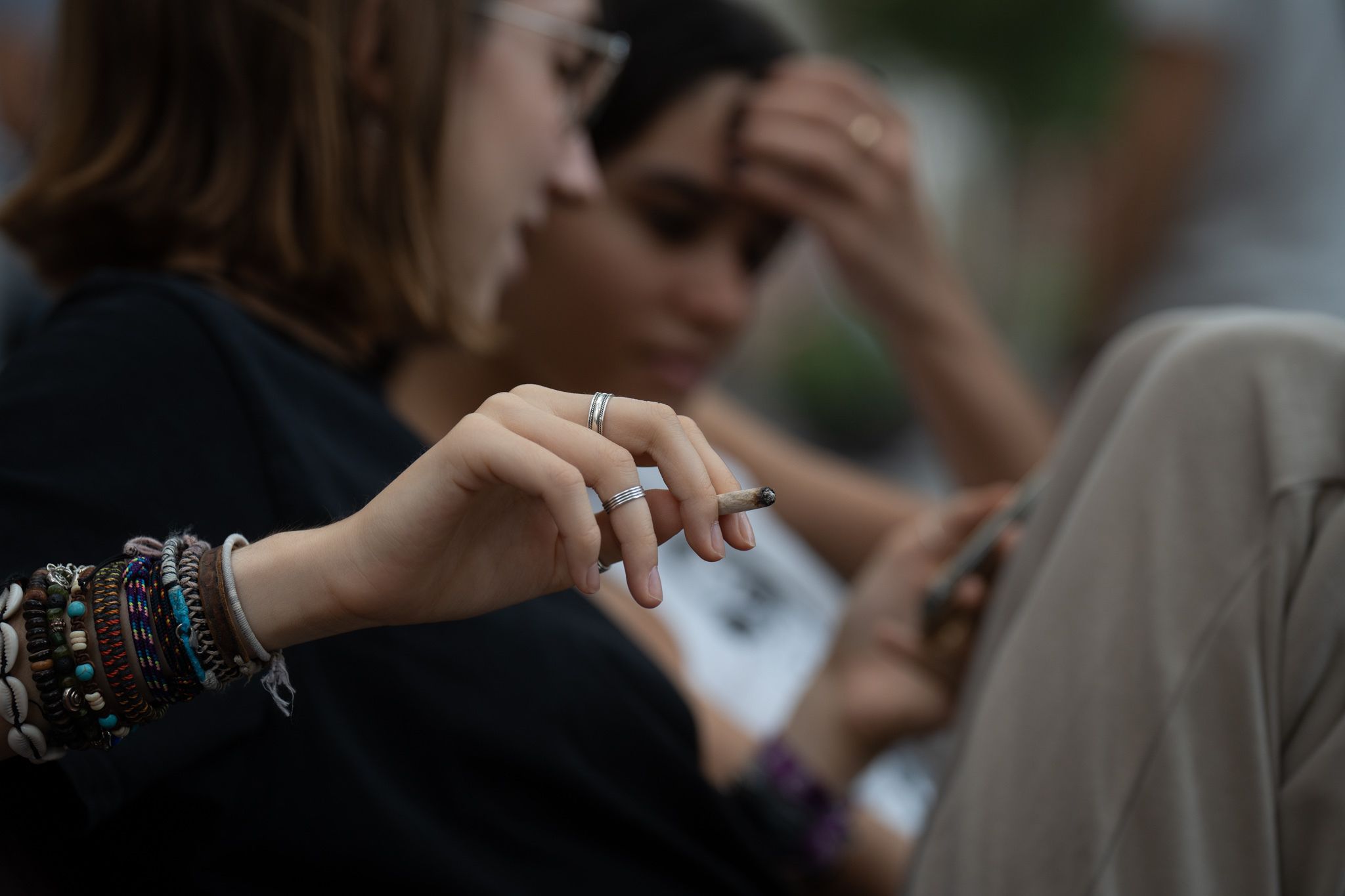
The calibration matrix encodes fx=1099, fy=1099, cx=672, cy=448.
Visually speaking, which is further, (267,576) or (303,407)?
(303,407)

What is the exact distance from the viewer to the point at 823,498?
1959 mm

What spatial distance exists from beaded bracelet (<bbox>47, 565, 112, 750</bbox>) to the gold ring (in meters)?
1.29

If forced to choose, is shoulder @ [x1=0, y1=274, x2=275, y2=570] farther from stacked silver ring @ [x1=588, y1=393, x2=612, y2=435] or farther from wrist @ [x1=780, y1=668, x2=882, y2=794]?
wrist @ [x1=780, y1=668, x2=882, y2=794]

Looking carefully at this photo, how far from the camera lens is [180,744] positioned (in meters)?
0.70

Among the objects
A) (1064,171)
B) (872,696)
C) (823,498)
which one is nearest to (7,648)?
(872,696)

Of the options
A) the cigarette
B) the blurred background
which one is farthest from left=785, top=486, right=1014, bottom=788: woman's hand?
the blurred background

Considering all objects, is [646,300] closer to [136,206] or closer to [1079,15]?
[136,206]

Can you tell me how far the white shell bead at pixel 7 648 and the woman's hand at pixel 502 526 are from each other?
125mm

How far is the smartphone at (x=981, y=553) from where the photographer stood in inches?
44.3

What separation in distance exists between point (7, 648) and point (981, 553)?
0.86m

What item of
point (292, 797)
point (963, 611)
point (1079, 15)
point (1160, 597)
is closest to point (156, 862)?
point (292, 797)

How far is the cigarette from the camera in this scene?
549mm

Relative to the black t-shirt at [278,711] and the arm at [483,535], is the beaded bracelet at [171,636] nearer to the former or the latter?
the arm at [483,535]

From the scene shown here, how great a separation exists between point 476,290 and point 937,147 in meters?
4.60
